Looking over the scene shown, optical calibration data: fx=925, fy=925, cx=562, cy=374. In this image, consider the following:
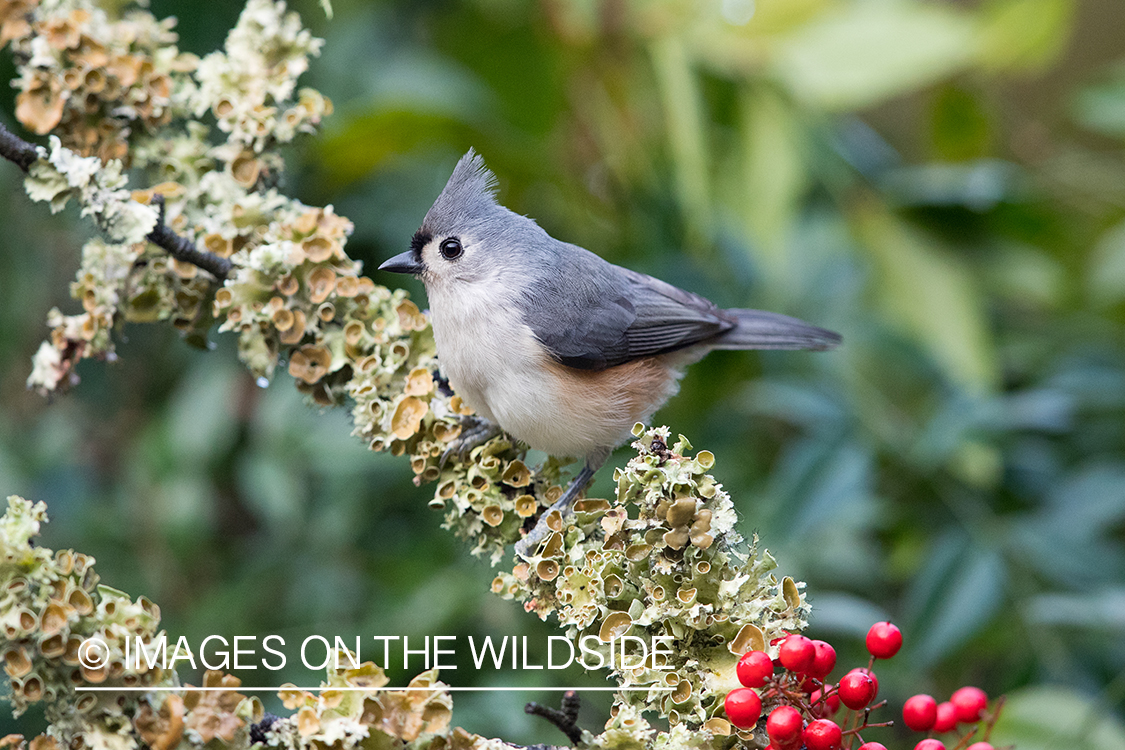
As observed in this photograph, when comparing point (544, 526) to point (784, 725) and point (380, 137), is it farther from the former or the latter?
point (380, 137)

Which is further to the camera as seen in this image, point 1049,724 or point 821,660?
point 1049,724

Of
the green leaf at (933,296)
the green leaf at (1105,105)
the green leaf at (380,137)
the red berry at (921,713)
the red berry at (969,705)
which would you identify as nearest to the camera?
the red berry at (921,713)

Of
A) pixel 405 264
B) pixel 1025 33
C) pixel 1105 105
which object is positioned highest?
pixel 1025 33

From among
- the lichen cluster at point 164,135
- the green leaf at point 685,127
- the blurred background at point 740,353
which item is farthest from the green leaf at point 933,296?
the lichen cluster at point 164,135

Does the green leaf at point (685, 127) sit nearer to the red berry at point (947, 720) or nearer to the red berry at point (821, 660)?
the red berry at point (947, 720)

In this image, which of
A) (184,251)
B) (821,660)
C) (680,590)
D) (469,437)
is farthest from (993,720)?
(184,251)

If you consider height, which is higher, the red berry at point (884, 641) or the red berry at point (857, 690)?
the red berry at point (884, 641)

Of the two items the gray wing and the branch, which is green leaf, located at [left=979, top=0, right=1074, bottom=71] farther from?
the branch

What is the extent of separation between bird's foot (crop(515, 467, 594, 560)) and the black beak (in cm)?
38

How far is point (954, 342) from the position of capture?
2.30m

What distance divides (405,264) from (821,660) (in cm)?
76

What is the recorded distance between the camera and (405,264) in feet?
4.30

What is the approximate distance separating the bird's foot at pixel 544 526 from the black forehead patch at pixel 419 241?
0.40 m

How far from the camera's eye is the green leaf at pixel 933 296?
7.47ft
